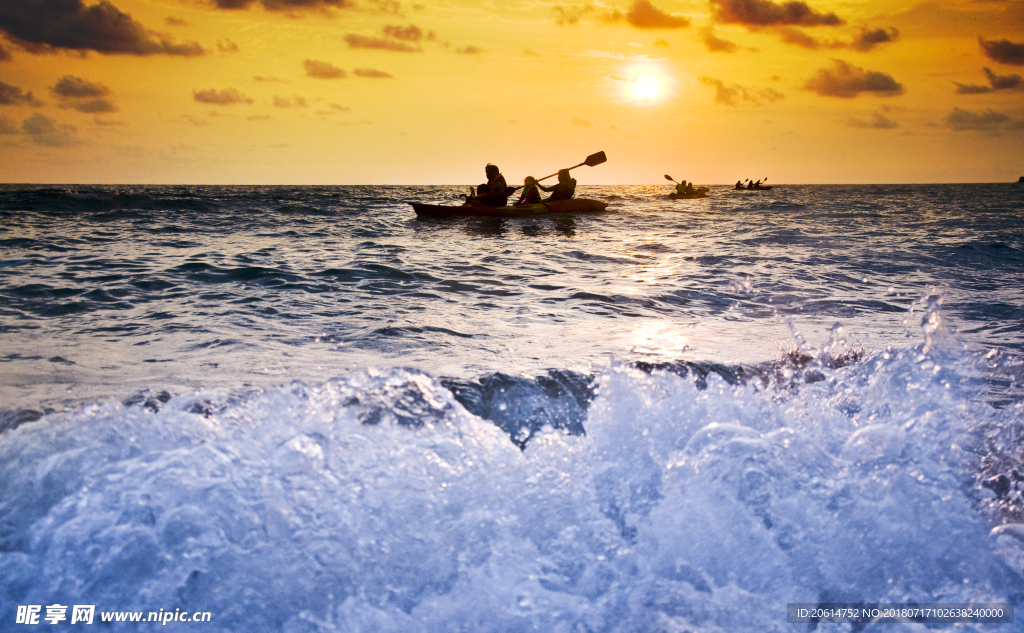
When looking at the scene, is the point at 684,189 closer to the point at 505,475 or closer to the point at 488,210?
the point at 488,210

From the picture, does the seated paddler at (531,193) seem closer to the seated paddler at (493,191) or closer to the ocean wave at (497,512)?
the seated paddler at (493,191)

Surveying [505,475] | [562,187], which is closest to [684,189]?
[562,187]

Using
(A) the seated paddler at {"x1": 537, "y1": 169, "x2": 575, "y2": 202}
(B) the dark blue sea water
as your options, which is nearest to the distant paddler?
(A) the seated paddler at {"x1": 537, "y1": 169, "x2": 575, "y2": 202}

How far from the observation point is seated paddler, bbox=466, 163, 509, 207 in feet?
59.0

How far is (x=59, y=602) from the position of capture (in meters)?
1.89

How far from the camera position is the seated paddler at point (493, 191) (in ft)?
59.0

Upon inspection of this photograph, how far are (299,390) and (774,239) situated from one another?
43.0 feet

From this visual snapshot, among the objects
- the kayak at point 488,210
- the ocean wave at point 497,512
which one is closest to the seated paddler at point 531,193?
the kayak at point 488,210

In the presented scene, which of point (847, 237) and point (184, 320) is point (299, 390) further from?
point (847, 237)

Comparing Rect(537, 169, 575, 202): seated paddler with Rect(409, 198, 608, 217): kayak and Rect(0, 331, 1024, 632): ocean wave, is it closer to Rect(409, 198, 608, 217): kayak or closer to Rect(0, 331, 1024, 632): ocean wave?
Rect(409, 198, 608, 217): kayak

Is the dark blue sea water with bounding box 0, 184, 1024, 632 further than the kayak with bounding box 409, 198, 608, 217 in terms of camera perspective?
No

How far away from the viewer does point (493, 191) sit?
17938 millimetres

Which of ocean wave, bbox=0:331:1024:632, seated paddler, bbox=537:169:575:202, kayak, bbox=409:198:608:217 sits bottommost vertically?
ocean wave, bbox=0:331:1024:632

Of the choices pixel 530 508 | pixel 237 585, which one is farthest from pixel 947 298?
pixel 237 585
